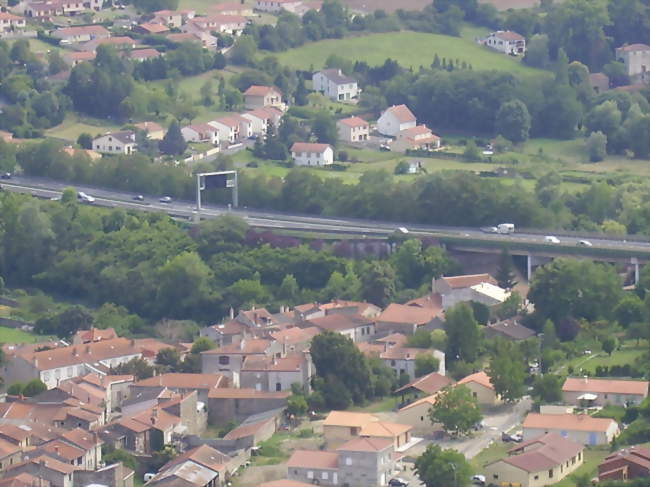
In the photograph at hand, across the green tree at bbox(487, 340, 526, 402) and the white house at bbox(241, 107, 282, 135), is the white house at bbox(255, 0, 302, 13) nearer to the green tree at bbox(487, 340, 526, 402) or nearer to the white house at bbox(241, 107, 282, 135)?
the white house at bbox(241, 107, 282, 135)

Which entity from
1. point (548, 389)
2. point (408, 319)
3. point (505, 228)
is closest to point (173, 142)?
point (505, 228)

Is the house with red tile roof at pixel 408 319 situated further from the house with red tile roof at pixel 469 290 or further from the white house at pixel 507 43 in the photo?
the white house at pixel 507 43

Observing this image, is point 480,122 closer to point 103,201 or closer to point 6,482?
point 103,201

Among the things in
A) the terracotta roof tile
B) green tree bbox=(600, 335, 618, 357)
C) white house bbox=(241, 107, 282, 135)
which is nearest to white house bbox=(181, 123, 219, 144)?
white house bbox=(241, 107, 282, 135)

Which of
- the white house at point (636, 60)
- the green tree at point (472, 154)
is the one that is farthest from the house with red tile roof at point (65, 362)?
the white house at point (636, 60)

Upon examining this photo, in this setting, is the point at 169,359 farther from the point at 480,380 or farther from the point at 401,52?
the point at 401,52

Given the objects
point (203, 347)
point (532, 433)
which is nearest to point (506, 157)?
point (203, 347)
